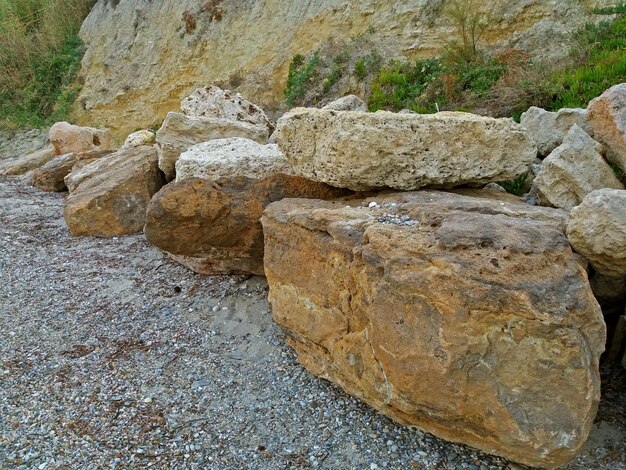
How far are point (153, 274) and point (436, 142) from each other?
319 cm

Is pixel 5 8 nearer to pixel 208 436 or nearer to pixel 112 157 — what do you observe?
pixel 112 157

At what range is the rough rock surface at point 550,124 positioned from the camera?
14.5 feet

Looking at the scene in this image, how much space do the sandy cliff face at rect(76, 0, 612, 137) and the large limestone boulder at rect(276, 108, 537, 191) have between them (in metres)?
5.56

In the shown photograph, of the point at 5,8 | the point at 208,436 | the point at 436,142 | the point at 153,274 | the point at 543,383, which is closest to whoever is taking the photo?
the point at 543,383

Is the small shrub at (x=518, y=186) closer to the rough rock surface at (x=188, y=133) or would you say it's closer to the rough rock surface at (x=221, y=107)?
the rough rock surface at (x=188, y=133)

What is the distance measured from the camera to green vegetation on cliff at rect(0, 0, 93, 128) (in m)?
17.5

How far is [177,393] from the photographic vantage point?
3.44 metres

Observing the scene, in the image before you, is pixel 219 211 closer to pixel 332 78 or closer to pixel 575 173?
pixel 575 173

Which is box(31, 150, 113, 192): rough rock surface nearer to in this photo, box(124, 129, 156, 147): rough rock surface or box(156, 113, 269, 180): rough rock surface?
box(124, 129, 156, 147): rough rock surface

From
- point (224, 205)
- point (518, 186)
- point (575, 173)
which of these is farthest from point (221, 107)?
point (575, 173)

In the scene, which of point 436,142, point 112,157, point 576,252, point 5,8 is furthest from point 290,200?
point 5,8

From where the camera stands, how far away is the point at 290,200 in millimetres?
3973

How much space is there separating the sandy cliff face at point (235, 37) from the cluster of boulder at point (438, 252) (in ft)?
18.8

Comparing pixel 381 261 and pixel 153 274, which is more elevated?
pixel 381 261
